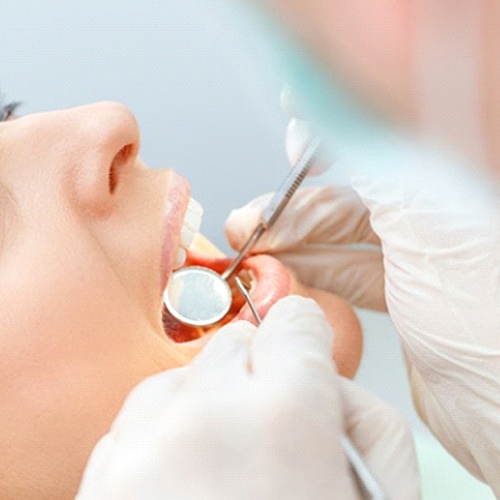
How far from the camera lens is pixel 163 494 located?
79cm

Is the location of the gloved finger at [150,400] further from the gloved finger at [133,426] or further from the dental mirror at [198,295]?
the dental mirror at [198,295]

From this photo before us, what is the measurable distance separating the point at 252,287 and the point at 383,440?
23.3 inches

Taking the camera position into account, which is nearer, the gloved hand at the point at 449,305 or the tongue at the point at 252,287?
the gloved hand at the point at 449,305

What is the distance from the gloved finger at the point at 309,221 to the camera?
157cm

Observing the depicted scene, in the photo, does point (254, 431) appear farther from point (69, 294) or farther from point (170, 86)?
point (170, 86)

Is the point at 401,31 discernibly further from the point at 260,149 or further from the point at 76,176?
the point at 260,149

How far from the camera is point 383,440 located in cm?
88

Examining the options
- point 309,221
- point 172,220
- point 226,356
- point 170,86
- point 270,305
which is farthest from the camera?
point 170,86

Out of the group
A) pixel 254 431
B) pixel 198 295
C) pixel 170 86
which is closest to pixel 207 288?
pixel 198 295

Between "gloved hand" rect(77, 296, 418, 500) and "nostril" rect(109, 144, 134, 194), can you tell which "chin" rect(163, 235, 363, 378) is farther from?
"gloved hand" rect(77, 296, 418, 500)

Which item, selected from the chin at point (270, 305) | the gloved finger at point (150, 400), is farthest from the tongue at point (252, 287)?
the gloved finger at point (150, 400)

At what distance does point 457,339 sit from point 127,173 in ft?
1.87

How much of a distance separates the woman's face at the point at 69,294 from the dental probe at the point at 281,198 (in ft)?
1.02

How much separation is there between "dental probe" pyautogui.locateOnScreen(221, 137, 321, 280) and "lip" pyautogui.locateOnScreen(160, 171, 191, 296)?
22 centimetres
